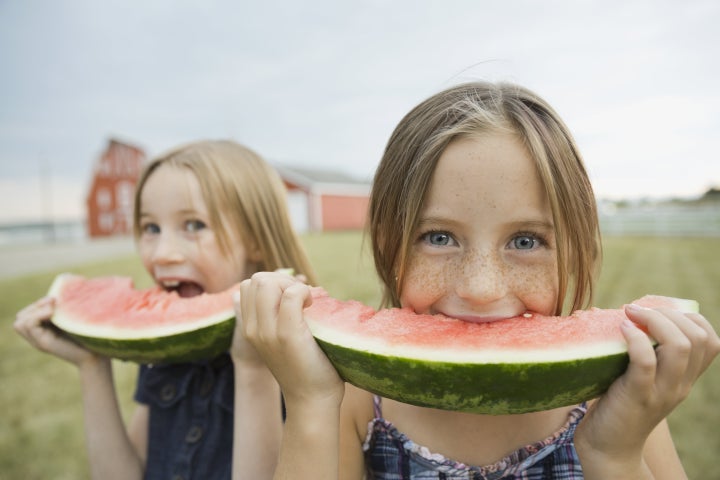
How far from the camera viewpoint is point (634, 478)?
105cm

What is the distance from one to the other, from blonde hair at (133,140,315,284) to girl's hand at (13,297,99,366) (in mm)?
489

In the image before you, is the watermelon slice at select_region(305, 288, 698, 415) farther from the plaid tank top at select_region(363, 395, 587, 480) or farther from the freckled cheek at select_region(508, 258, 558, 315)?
the plaid tank top at select_region(363, 395, 587, 480)

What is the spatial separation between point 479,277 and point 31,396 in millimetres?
4646

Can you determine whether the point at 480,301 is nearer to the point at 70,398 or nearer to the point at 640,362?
the point at 640,362

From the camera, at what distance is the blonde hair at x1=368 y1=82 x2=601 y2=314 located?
126cm

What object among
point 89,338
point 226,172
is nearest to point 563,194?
point 226,172

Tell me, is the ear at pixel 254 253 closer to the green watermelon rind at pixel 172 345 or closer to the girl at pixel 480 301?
the green watermelon rind at pixel 172 345

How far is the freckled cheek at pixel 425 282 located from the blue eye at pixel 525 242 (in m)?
0.18

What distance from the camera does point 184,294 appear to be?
197cm

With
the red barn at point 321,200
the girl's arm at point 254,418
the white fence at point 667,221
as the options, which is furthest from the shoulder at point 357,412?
the red barn at point 321,200

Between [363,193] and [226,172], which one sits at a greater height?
[226,172]

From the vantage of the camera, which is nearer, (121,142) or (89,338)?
(89,338)

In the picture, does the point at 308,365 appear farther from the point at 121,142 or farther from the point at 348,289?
the point at 121,142

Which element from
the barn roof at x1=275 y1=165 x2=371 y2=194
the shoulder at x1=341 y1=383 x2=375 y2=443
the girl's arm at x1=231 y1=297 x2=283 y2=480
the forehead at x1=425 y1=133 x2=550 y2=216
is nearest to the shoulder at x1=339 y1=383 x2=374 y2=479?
the shoulder at x1=341 y1=383 x2=375 y2=443
